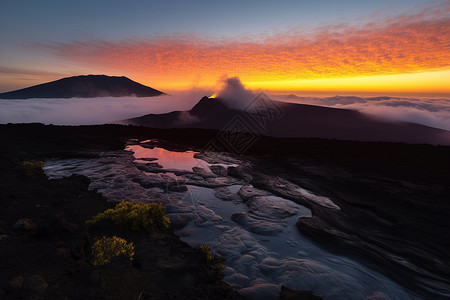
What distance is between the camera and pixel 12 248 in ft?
16.2

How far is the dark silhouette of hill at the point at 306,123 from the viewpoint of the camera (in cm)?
6769

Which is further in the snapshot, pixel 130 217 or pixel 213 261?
pixel 130 217

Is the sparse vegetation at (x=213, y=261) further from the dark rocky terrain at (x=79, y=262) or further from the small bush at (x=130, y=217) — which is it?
the small bush at (x=130, y=217)

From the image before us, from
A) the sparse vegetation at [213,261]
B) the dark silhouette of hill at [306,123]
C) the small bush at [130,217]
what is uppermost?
the dark silhouette of hill at [306,123]

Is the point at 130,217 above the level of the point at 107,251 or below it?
below

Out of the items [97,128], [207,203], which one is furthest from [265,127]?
[207,203]

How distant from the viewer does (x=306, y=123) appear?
239ft

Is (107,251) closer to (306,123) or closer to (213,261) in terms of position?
(213,261)

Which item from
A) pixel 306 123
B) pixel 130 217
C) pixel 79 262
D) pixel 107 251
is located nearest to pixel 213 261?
pixel 107 251

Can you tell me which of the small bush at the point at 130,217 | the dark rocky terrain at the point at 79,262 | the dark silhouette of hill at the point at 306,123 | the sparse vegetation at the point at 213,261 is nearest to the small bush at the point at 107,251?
the dark rocky terrain at the point at 79,262

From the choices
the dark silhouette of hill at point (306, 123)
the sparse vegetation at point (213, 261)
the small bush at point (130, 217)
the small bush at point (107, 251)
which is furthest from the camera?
the dark silhouette of hill at point (306, 123)

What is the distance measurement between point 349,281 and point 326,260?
1.10 meters

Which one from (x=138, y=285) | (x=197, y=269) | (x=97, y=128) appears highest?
(x=97, y=128)

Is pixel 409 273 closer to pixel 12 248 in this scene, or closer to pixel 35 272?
pixel 35 272
